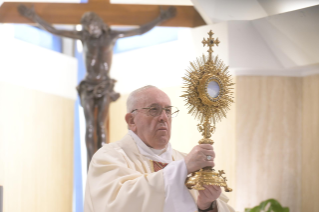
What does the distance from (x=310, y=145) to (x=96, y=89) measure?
9.50ft

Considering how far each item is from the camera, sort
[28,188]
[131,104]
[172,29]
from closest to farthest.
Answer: [131,104]
[28,188]
[172,29]

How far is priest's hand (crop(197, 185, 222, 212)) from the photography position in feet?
8.45

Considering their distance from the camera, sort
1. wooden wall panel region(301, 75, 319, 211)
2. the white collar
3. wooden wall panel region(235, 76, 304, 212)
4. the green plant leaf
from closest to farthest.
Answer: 1. the white collar
2. the green plant leaf
3. wooden wall panel region(301, 75, 319, 211)
4. wooden wall panel region(235, 76, 304, 212)

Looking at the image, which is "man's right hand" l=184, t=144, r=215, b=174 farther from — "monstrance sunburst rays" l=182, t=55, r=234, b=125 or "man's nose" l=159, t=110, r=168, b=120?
"man's nose" l=159, t=110, r=168, b=120

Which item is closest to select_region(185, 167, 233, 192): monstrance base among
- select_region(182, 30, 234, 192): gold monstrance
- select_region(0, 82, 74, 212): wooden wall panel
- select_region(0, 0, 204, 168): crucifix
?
select_region(182, 30, 234, 192): gold monstrance

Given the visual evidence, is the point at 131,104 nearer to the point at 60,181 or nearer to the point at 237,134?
the point at 237,134

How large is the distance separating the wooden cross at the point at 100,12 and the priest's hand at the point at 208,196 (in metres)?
4.23

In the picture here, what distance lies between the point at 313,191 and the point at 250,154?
0.85m

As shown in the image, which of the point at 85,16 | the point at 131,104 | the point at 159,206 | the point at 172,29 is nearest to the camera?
the point at 159,206

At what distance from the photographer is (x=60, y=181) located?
7832 millimetres

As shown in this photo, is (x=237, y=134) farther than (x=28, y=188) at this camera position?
No

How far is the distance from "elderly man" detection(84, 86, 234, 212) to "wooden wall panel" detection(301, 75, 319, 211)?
107 inches

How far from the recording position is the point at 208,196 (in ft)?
8.59

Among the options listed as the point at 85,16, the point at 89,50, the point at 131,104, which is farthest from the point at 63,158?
the point at 131,104
